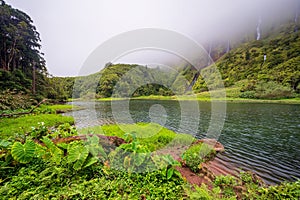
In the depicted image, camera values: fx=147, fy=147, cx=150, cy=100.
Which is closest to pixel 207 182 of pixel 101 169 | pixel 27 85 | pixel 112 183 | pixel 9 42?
pixel 112 183

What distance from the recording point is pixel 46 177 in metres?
3.59

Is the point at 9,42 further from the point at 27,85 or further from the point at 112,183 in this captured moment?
the point at 112,183

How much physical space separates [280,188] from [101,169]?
5.03 metres

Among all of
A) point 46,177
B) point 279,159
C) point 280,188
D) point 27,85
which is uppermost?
point 27,85

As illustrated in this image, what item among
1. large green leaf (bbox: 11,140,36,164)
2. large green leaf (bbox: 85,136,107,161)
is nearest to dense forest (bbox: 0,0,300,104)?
large green leaf (bbox: 11,140,36,164)

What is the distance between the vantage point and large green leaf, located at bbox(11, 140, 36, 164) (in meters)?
4.01

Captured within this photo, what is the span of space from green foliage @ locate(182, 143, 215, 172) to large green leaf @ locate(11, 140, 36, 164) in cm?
515

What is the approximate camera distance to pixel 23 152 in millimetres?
4121

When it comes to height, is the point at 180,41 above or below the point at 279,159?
above

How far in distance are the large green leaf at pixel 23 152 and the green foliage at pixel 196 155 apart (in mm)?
5149

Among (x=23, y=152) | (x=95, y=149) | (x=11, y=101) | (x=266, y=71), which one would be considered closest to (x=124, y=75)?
(x=11, y=101)

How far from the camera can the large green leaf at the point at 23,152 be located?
4.01m

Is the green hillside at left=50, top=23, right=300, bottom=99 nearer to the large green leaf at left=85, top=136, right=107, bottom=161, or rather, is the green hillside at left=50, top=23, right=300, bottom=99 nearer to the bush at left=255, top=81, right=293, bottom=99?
the bush at left=255, top=81, right=293, bottom=99

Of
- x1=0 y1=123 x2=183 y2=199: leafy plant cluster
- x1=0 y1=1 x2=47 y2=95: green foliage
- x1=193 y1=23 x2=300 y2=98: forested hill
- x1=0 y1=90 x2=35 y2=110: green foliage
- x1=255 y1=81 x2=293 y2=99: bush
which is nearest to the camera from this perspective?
x1=0 y1=123 x2=183 y2=199: leafy plant cluster
